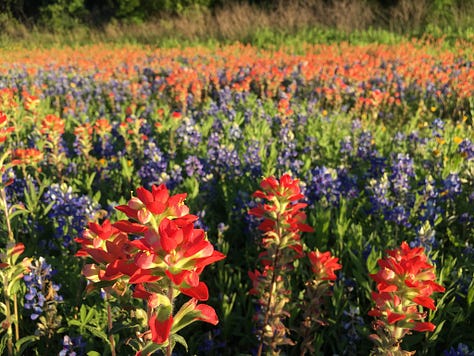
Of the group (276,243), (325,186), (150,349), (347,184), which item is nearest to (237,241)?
(325,186)

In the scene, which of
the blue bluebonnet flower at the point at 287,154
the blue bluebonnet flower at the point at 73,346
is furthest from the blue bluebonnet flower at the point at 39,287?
the blue bluebonnet flower at the point at 287,154

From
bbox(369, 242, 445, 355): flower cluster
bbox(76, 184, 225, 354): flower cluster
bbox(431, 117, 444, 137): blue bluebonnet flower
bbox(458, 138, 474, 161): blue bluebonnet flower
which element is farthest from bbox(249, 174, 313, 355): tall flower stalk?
bbox(431, 117, 444, 137): blue bluebonnet flower

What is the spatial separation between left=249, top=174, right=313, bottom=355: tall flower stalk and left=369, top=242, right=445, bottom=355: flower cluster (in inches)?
15.0

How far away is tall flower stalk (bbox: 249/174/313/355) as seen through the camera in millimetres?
1737

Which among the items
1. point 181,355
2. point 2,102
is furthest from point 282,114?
point 181,355

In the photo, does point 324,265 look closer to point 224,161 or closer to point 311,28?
point 224,161

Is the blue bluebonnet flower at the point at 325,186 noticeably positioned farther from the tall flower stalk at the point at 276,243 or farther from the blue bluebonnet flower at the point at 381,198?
the tall flower stalk at the point at 276,243

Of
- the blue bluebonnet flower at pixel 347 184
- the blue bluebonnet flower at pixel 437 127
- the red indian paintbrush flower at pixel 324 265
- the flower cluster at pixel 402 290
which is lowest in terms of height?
the blue bluebonnet flower at pixel 437 127

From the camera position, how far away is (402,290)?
1351mm

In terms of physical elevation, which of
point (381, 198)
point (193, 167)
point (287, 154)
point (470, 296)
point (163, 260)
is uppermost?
point (163, 260)

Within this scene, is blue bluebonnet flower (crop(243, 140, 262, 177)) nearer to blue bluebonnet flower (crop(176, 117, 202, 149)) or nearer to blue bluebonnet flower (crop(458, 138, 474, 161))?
blue bluebonnet flower (crop(176, 117, 202, 149))

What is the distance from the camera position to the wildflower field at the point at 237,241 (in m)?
1.16

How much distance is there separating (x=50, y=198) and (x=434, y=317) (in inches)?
103

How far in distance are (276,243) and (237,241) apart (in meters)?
1.48
